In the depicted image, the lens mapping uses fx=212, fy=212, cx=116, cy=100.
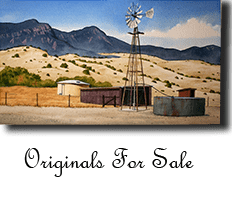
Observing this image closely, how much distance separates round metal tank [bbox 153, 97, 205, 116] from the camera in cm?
955

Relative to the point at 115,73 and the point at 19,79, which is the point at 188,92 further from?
the point at 115,73

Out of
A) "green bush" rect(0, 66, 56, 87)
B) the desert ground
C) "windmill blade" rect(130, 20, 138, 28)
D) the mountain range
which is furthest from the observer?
"green bush" rect(0, 66, 56, 87)

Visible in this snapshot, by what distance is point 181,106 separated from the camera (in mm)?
9547

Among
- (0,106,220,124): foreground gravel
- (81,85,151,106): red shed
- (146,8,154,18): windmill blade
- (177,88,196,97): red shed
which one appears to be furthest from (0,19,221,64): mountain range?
(177,88,196,97): red shed

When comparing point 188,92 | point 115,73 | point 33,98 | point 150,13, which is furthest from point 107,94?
point 115,73

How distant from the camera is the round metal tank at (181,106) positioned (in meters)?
9.55

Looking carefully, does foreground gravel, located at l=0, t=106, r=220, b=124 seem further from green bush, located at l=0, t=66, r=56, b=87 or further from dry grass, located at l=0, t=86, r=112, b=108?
green bush, located at l=0, t=66, r=56, b=87

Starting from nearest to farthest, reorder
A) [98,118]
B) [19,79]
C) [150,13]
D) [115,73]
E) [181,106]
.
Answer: [150,13]
[98,118]
[181,106]
[19,79]
[115,73]

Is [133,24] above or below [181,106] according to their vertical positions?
above

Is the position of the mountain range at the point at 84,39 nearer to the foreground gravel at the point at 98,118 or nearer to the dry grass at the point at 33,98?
the foreground gravel at the point at 98,118
